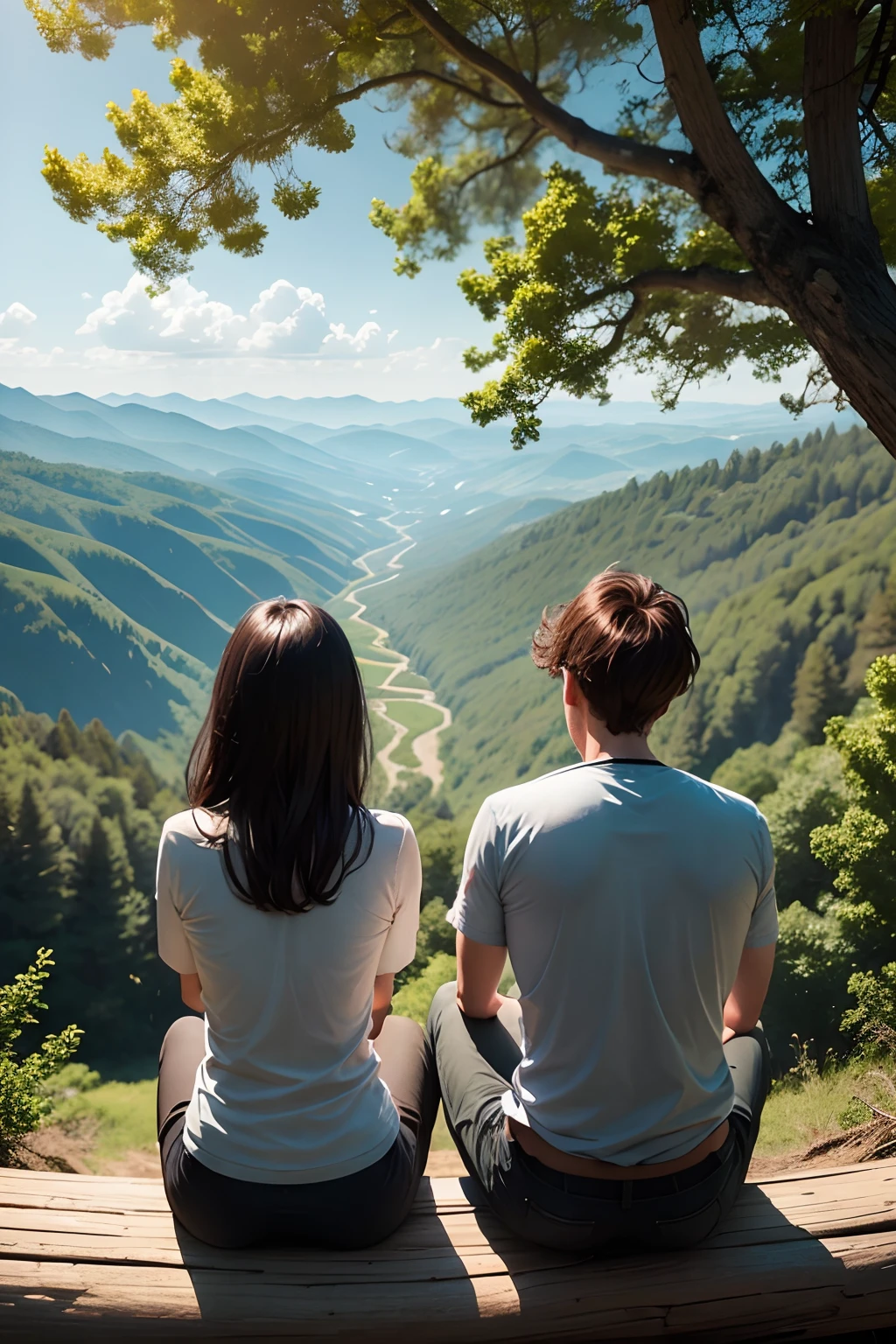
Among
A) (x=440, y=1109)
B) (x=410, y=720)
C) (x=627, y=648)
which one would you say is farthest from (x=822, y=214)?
(x=410, y=720)

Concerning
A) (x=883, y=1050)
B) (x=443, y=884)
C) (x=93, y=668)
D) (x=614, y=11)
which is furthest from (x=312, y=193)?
(x=93, y=668)

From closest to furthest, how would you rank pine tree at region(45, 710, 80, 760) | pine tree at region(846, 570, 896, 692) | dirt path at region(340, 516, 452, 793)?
pine tree at region(45, 710, 80, 760) → pine tree at region(846, 570, 896, 692) → dirt path at region(340, 516, 452, 793)

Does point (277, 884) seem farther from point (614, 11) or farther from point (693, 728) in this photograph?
point (693, 728)

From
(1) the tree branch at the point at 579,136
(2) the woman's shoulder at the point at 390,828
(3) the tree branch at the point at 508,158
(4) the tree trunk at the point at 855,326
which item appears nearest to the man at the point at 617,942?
(2) the woman's shoulder at the point at 390,828

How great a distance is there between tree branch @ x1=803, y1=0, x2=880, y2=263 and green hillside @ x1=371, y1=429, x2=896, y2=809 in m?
35.1

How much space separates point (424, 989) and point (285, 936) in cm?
2043

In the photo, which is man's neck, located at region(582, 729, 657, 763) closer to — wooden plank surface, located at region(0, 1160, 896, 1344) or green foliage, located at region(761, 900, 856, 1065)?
wooden plank surface, located at region(0, 1160, 896, 1344)

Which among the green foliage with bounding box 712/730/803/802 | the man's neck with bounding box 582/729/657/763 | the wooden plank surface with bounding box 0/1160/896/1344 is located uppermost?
the man's neck with bounding box 582/729/657/763

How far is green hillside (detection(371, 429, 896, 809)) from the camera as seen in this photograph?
1695 inches

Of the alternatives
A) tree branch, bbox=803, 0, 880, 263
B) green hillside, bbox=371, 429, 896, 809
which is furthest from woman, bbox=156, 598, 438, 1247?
green hillside, bbox=371, 429, 896, 809

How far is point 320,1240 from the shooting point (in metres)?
1.50

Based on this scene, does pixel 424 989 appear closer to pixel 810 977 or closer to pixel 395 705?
pixel 810 977

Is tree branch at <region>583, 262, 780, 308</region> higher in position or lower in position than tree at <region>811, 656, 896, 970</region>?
higher

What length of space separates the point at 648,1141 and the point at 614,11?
5672mm
